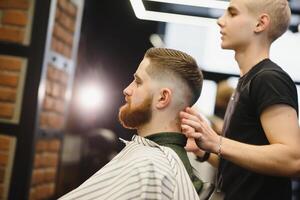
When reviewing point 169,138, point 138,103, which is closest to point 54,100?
point 138,103

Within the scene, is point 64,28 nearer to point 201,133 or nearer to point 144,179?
point 201,133

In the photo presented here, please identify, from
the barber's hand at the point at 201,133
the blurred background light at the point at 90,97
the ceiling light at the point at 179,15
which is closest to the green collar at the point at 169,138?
the barber's hand at the point at 201,133

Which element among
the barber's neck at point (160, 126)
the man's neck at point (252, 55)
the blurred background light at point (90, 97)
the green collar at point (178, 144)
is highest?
the man's neck at point (252, 55)

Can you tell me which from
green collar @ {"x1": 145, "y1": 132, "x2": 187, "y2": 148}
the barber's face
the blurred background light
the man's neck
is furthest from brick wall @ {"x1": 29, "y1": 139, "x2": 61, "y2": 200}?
the man's neck

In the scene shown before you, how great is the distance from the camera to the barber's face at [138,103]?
66.4 inches

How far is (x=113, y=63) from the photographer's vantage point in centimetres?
554

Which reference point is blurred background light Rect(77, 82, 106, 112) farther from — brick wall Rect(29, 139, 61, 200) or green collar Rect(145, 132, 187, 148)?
green collar Rect(145, 132, 187, 148)

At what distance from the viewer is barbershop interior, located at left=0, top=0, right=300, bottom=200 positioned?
10.3 ft

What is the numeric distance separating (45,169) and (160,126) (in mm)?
2147

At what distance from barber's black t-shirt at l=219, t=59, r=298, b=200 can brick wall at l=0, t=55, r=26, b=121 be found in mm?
1926

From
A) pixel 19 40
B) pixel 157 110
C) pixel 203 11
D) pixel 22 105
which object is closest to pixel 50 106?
pixel 22 105

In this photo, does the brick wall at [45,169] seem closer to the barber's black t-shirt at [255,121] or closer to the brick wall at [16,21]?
the brick wall at [16,21]

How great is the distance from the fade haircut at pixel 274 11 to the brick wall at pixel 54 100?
6.42 ft

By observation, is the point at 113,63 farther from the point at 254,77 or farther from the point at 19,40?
the point at 254,77
